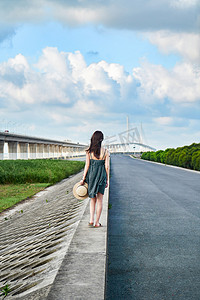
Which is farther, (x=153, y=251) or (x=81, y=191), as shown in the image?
(x=81, y=191)

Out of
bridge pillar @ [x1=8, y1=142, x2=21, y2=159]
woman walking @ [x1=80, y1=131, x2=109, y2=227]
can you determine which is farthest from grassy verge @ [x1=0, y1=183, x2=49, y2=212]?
bridge pillar @ [x1=8, y1=142, x2=21, y2=159]

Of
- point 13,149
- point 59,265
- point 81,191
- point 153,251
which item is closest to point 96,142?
point 81,191

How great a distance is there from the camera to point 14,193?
61.7 feet

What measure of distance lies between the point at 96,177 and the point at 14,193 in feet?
44.1

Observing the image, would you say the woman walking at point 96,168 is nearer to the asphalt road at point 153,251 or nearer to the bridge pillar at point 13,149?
the asphalt road at point 153,251

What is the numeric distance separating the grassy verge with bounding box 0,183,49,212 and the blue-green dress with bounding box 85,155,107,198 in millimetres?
8876

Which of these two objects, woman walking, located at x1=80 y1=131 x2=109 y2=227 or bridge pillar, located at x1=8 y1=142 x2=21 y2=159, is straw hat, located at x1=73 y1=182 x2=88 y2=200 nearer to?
woman walking, located at x1=80 y1=131 x2=109 y2=227

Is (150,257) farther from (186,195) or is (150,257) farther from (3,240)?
(186,195)

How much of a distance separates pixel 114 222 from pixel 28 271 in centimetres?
387

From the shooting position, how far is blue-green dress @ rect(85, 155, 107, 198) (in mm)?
6359

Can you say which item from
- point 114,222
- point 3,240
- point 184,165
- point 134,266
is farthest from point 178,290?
point 184,165

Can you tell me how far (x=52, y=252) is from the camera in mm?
5406

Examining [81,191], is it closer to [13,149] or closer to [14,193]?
[14,193]

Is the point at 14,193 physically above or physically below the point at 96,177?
below
